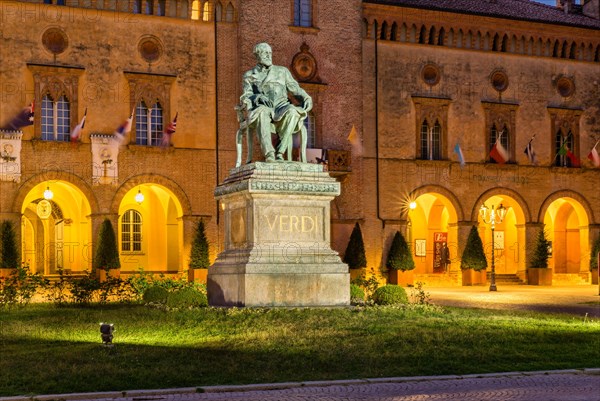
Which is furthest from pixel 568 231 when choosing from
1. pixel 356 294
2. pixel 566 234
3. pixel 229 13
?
pixel 356 294

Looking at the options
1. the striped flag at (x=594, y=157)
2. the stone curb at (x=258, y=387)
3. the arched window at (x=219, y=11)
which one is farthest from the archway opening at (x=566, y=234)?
the stone curb at (x=258, y=387)

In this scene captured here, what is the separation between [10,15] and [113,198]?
26.2 feet

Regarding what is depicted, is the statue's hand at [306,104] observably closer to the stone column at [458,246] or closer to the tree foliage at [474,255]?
the tree foliage at [474,255]

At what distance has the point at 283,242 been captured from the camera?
64.7 ft

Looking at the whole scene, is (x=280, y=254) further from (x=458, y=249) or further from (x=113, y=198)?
(x=458, y=249)

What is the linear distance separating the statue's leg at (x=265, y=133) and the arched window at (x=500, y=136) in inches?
1067

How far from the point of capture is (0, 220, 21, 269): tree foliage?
119 ft

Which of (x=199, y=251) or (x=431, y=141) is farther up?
(x=431, y=141)

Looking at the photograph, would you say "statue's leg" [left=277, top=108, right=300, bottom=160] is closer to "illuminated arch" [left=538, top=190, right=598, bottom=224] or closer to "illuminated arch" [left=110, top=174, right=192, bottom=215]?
"illuminated arch" [left=110, top=174, right=192, bottom=215]

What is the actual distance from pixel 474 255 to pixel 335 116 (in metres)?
8.80

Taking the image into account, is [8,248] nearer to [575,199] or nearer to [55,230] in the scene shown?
[55,230]

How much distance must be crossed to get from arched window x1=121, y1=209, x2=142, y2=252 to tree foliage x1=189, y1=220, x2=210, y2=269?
5669mm

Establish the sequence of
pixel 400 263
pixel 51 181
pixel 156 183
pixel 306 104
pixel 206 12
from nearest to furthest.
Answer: pixel 306 104
pixel 51 181
pixel 156 183
pixel 206 12
pixel 400 263

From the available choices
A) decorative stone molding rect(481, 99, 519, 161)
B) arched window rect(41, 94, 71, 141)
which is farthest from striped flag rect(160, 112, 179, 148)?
decorative stone molding rect(481, 99, 519, 161)
